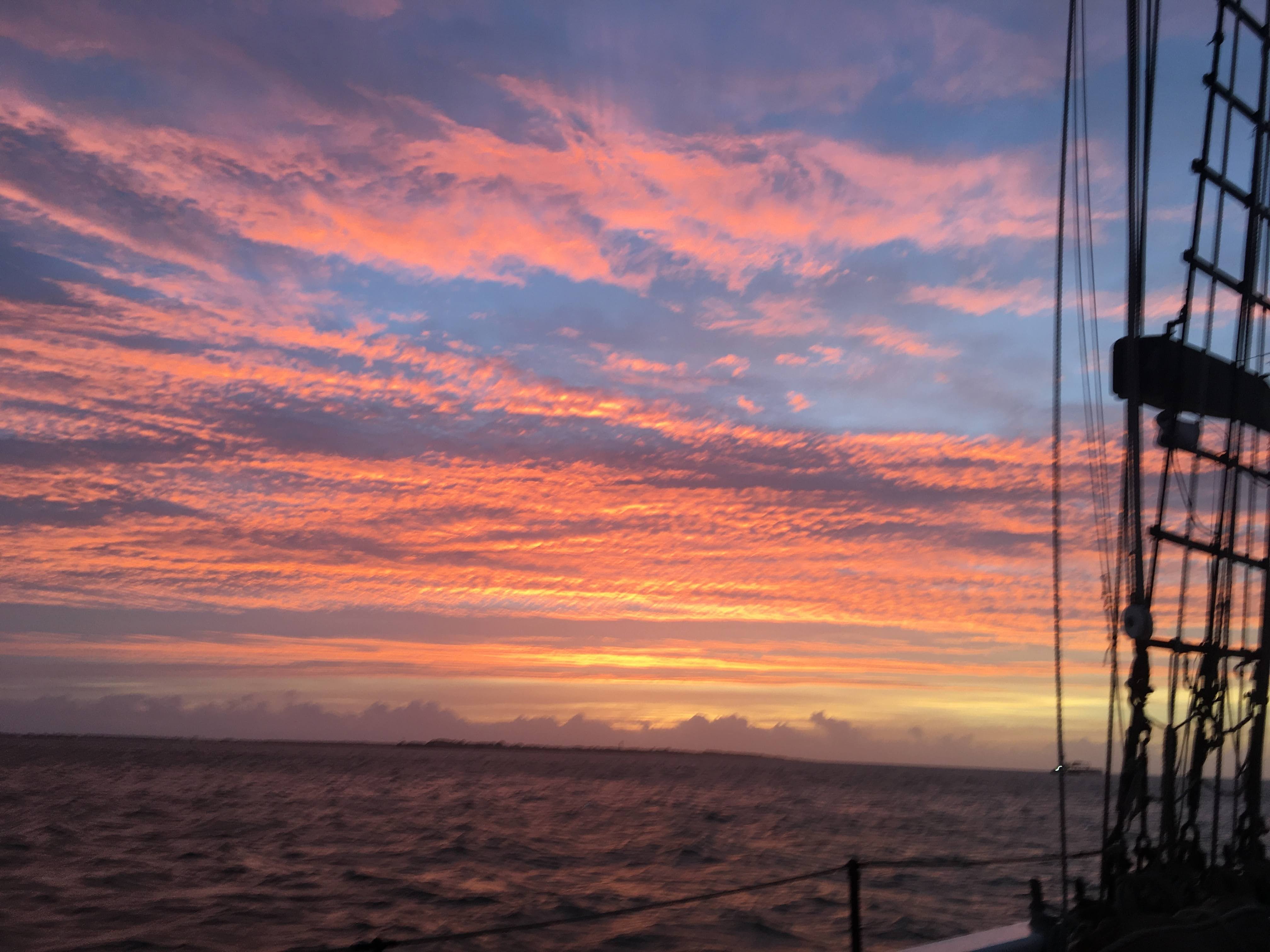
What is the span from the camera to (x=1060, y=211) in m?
9.02

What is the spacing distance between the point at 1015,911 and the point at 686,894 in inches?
345

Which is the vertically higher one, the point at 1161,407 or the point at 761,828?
the point at 1161,407

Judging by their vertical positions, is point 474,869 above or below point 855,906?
below

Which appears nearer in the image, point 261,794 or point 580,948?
point 580,948

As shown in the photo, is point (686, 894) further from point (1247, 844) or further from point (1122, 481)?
point (1122, 481)

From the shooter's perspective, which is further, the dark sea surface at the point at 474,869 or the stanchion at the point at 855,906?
A: the dark sea surface at the point at 474,869

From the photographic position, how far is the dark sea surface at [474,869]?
66.8 feet

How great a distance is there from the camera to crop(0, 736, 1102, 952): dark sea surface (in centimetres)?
2038

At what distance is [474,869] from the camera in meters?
31.1

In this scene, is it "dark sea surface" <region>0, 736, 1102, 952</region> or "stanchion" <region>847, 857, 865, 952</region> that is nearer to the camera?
"stanchion" <region>847, 857, 865, 952</region>

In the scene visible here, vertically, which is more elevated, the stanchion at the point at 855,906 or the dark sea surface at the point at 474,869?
the stanchion at the point at 855,906

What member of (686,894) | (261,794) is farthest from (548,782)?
(686,894)

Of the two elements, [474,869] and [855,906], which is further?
[474,869]

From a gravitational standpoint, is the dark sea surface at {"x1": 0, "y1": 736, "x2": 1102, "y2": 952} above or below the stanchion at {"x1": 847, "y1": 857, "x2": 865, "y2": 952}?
below
